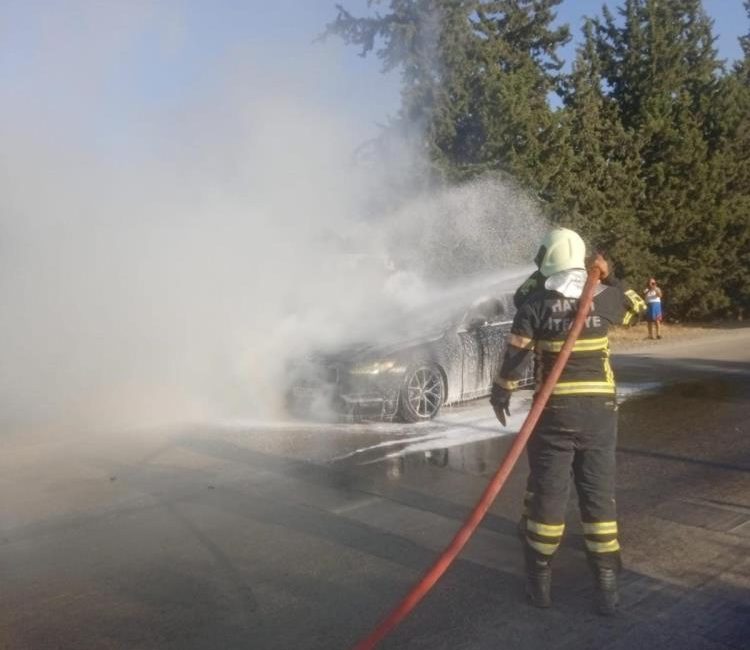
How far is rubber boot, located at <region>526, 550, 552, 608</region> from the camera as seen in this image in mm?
4352

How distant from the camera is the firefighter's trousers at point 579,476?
A: 4.32m

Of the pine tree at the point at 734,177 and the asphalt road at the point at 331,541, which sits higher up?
the pine tree at the point at 734,177

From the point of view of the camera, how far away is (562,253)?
14.8 ft

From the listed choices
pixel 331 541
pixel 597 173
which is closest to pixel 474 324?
pixel 331 541

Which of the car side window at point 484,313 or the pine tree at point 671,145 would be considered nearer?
the car side window at point 484,313

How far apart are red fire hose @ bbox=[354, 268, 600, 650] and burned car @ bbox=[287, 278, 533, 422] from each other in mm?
4868

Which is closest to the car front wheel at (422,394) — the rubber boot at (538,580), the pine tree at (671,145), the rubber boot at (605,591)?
the rubber boot at (538,580)

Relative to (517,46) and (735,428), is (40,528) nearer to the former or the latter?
(735,428)

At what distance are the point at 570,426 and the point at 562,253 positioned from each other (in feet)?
2.89

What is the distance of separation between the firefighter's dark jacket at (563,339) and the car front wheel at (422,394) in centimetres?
466

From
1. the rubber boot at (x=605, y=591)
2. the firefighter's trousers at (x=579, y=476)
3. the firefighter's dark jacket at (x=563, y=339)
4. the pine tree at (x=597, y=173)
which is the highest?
the pine tree at (x=597, y=173)

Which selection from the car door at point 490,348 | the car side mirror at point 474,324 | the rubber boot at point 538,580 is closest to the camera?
the rubber boot at point 538,580

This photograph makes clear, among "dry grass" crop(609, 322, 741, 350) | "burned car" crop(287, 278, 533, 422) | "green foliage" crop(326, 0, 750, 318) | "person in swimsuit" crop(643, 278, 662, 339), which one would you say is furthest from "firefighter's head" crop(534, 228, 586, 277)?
"person in swimsuit" crop(643, 278, 662, 339)

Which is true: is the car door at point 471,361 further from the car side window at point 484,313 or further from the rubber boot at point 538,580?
the rubber boot at point 538,580
